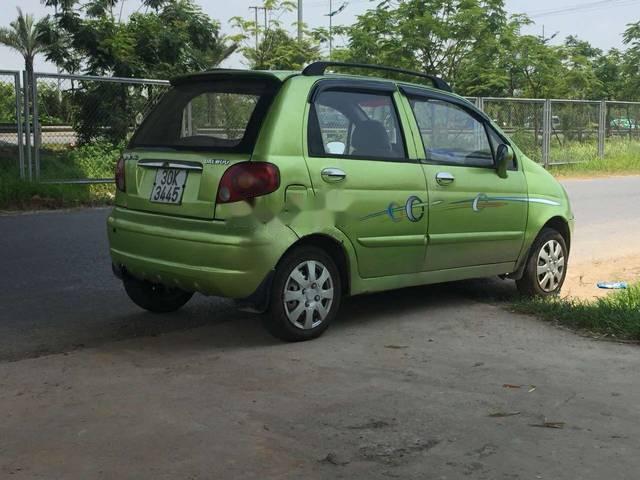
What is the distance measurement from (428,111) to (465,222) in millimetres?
857

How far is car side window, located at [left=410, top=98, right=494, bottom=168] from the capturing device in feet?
18.9

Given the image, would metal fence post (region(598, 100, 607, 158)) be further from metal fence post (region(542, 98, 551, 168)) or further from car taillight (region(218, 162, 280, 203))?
car taillight (region(218, 162, 280, 203))

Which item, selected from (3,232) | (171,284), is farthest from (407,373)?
(3,232)

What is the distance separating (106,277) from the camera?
23.2 ft

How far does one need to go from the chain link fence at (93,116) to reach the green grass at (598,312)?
916 centimetres

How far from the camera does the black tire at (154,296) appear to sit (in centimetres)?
580

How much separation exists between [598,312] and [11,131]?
33.4 ft

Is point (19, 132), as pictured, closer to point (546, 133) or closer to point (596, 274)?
point (596, 274)

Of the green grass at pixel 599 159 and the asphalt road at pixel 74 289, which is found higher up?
the green grass at pixel 599 159

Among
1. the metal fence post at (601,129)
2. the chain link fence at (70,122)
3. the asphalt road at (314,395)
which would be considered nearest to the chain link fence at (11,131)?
the chain link fence at (70,122)

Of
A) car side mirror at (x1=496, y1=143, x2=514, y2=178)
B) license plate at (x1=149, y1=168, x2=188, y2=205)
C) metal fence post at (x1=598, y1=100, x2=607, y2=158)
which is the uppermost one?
metal fence post at (x1=598, y1=100, x2=607, y2=158)

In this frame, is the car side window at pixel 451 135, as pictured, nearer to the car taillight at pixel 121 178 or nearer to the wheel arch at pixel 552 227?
the wheel arch at pixel 552 227

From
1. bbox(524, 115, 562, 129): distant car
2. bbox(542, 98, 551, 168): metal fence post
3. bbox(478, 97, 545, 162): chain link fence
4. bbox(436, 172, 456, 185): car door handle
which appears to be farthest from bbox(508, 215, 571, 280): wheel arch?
bbox(542, 98, 551, 168): metal fence post

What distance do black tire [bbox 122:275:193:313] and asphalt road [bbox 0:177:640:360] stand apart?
8cm
